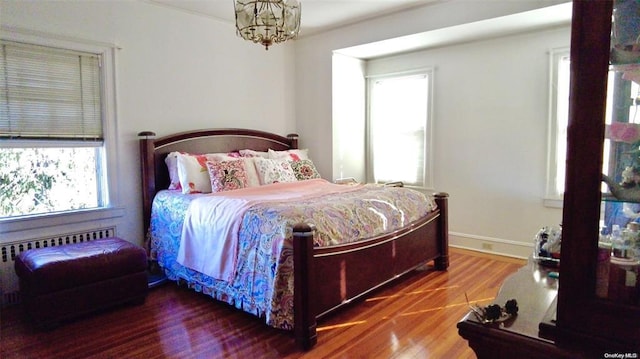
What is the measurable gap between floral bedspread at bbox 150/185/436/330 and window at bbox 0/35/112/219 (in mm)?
794

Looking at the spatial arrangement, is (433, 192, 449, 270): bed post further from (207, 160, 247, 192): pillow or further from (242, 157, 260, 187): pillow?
(207, 160, 247, 192): pillow

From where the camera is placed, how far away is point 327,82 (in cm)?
497

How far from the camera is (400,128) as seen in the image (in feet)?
16.9

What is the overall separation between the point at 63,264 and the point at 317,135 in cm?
318

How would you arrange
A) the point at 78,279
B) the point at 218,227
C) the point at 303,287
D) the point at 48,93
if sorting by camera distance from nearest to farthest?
the point at 303,287, the point at 78,279, the point at 218,227, the point at 48,93

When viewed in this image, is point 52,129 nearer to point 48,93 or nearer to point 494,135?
point 48,93

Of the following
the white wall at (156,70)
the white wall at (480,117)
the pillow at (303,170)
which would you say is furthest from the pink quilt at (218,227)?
the white wall at (480,117)

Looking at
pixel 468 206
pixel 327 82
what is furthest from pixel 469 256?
pixel 327 82

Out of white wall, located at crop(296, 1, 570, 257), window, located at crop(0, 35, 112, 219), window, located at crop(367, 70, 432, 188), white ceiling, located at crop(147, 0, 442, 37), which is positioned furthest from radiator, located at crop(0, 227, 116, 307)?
window, located at crop(367, 70, 432, 188)

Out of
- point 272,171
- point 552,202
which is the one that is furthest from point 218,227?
point 552,202

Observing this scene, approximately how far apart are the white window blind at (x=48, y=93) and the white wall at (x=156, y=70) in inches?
7.2

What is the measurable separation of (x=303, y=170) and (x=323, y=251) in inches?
75.3

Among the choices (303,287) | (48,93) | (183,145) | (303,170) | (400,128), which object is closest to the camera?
(303,287)

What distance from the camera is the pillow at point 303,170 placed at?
430 centimetres
